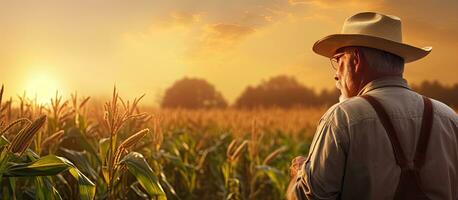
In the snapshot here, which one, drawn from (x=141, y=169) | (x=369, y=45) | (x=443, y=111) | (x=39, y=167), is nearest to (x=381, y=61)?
(x=369, y=45)

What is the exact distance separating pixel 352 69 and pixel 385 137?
1.49 feet

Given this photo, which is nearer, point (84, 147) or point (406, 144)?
point (406, 144)

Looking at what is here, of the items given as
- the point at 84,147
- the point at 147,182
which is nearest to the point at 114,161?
the point at 147,182

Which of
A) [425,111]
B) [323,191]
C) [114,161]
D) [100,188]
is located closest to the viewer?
[323,191]

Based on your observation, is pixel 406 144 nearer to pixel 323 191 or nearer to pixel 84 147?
pixel 323 191

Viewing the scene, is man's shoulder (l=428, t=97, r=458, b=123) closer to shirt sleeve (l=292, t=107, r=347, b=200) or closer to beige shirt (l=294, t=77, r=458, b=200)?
beige shirt (l=294, t=77, r=458, b=200)

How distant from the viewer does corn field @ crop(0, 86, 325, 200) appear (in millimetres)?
3960

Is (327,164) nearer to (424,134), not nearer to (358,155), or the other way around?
(358,155)

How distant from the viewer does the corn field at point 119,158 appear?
3960 mm

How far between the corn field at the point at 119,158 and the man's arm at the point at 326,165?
1195mm

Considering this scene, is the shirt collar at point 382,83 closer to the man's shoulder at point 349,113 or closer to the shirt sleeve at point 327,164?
the man's shoulder at point 349,113

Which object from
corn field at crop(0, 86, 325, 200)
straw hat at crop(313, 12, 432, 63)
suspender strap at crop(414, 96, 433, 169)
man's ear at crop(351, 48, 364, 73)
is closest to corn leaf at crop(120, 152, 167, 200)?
corn field at crop(0, 86, 325, 200)

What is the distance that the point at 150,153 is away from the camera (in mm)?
6754

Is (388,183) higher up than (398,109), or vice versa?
(398,109)
